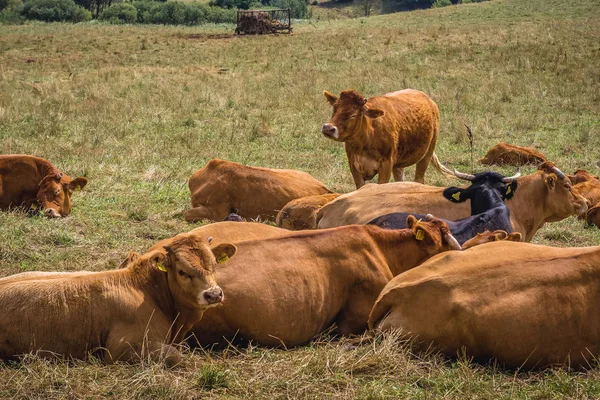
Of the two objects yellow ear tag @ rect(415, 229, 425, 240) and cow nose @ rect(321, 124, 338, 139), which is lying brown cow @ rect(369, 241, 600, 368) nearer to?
yellow ear tag @ rect(415, 229, 425, 240)

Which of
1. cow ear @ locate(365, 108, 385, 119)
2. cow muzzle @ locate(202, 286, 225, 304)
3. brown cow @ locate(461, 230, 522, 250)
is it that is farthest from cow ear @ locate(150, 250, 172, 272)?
cow ear @ locate(365, 108, 385, 119)

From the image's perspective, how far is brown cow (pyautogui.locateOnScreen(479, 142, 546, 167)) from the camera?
1327cm

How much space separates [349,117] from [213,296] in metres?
6.08

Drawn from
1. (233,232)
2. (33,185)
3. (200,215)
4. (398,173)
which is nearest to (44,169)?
(33,185)

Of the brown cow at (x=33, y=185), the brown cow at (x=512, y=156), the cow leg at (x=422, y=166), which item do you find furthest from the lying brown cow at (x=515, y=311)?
the brown cow at (x=512, y=156)

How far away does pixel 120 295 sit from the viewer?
5664mm

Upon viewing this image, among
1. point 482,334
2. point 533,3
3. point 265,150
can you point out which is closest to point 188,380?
point 482,334

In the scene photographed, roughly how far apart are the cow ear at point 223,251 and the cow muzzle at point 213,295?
0.44 m

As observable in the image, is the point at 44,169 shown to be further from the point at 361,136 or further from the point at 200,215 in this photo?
the point at 361,136

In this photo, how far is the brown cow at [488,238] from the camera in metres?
6.70

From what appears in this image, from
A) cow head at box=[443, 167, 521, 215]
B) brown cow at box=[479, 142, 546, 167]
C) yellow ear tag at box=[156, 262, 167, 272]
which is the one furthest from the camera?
brown cow at box=[479, 142, 546, 167]

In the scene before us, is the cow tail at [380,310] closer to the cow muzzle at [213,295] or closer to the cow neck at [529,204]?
the cow muzzle at [213,295]

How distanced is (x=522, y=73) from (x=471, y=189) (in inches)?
669

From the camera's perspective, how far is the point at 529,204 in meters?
8.73
